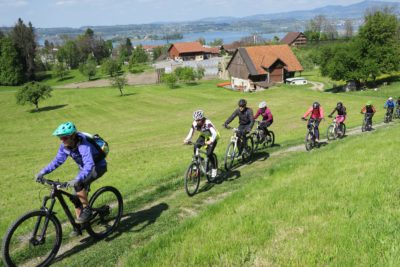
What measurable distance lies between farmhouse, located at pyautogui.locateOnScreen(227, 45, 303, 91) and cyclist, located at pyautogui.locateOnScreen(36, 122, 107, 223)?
233ft

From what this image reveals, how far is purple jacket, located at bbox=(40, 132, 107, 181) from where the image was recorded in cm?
680

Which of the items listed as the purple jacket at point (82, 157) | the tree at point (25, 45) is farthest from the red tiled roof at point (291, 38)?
the purple jacket at point (82, 157)

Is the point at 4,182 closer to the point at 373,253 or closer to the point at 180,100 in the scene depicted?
the point at 373,253

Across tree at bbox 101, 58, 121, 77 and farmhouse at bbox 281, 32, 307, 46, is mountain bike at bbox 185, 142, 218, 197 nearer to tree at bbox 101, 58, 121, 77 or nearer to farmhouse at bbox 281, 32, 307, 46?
tree at bbox 101, 58, 121, 77

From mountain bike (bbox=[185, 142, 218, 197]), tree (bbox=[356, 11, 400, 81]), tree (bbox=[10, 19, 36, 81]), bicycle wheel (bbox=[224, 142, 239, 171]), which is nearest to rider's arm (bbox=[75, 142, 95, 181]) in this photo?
mountain bike (bbox=[185, 142, 218, 197])

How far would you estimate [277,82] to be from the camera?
8025 cm

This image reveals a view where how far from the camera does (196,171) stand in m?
10.8

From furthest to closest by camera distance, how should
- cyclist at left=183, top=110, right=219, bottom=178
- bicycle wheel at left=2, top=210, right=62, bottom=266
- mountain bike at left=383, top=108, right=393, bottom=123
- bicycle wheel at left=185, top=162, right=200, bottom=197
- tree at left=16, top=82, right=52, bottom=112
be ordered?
1. tree at left=16, top=82, right=52, bottom=112
2. mountain bike at left=383, top=108, right=393, bottom=123
3. cyclist at left=183, top=110, right=219, bottom=178
4. bicycle wheel at left=185, top=162, right=200, bottom=197
5. bicycle wheel at left=2, top=210, right=62, bottom=266

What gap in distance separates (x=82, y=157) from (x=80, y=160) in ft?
1.75

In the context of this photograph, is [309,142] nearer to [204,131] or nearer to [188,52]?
[204,131]

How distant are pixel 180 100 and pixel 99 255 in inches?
2436

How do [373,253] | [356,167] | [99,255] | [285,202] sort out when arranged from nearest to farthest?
1. [373,253]
2. [99,255]
3. [285,202]
4. [356,167]

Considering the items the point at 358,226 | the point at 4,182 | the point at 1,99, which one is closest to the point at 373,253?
the point at 358,226

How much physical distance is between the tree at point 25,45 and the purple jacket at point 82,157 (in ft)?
431
